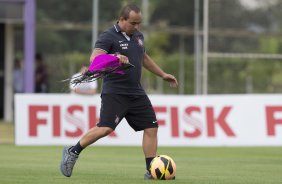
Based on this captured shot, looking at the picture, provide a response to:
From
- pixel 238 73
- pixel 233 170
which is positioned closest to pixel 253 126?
pixel 233 170

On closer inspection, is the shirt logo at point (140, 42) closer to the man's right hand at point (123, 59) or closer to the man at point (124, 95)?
the man at point (124, 95)

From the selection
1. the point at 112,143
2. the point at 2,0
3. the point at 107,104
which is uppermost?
the point at 2,0

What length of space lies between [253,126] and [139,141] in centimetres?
260

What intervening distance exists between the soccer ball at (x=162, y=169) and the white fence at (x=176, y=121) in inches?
379

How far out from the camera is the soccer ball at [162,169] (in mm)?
11234

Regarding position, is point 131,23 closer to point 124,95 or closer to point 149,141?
point 124,95

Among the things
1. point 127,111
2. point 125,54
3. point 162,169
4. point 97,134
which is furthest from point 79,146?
point 125,54

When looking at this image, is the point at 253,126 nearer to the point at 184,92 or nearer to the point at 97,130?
the point at 97,130

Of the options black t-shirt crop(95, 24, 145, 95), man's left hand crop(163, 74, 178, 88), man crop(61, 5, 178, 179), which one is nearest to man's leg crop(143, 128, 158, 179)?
man crop(61, 5, 178, 179)

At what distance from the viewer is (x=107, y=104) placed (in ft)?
37.5

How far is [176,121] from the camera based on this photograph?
21.0 metres

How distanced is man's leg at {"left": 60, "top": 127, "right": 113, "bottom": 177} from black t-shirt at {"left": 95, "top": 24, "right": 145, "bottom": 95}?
1.63 ft

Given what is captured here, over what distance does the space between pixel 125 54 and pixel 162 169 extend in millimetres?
1465

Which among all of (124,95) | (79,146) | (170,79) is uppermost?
(170,79)
